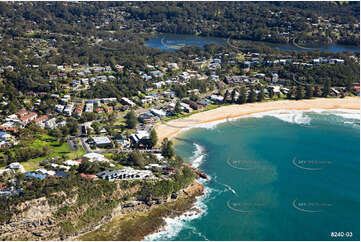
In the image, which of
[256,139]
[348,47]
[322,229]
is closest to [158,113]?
[256,139]

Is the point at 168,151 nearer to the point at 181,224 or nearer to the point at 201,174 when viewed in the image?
the point at 201,174

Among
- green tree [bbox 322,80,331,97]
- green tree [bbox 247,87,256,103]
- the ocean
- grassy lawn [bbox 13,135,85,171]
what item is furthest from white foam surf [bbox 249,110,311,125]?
grassy lawn [bbox 13,135,85,171]

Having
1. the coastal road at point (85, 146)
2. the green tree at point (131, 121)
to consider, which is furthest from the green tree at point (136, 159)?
the green tree at point (131, 121)

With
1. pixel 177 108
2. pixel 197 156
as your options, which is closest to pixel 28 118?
pixel 177 108

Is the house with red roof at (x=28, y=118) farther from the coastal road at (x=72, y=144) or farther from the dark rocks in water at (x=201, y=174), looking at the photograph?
the dark rocks in water at (x=201, y=174)

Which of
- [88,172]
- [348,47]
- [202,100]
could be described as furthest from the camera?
[348,47]

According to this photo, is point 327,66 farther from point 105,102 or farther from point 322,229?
point 322,229

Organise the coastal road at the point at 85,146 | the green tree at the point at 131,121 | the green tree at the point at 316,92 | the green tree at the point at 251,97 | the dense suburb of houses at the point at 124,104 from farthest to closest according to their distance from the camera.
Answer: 1. the green tree at the point at 316,92
2. the green tree at the point at 251,97
3. the green tree at the point at 131,121
4. the coastal road at the point at 85,146
5. the dense suburb of houses at the point at 124,104
